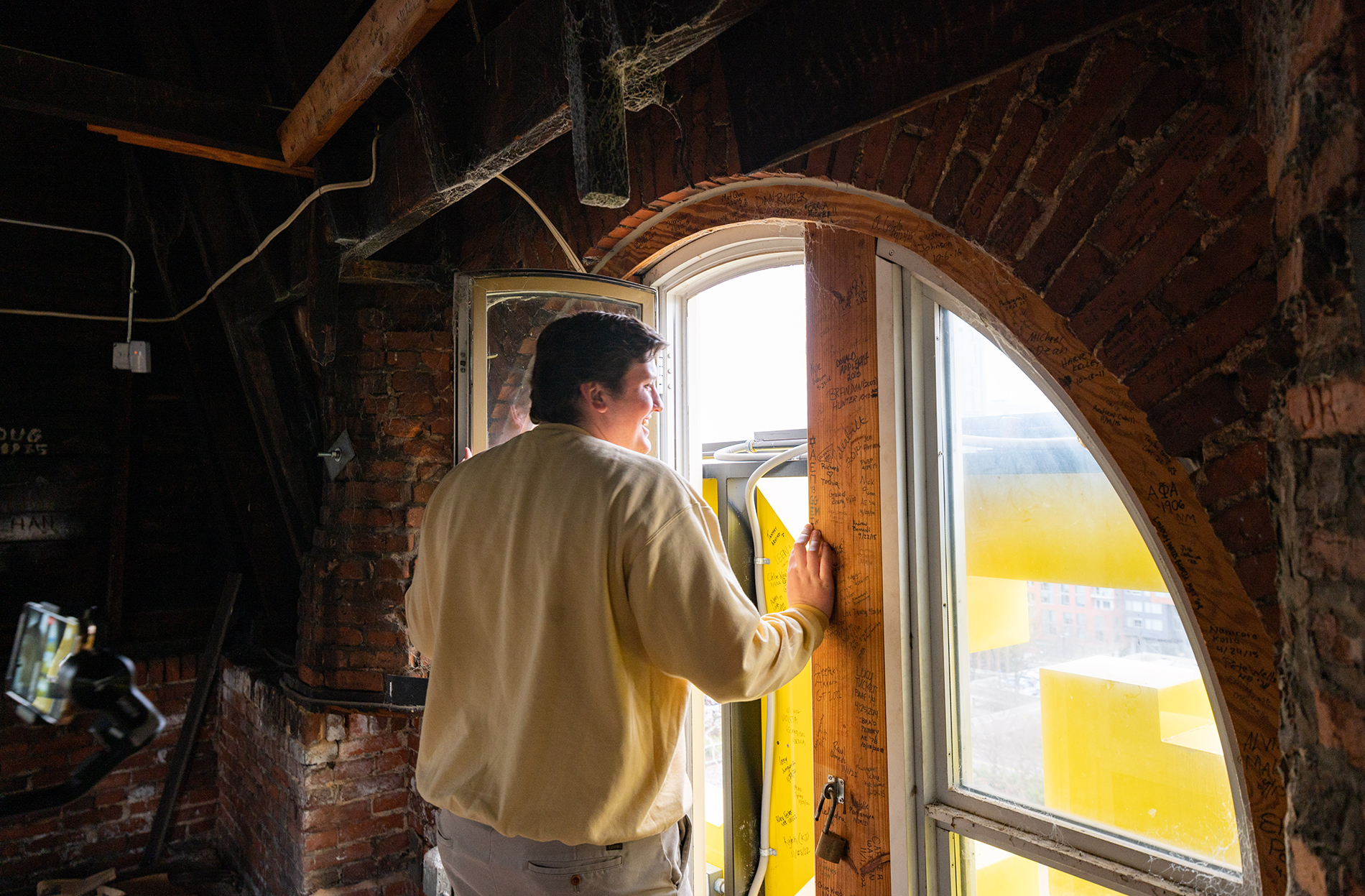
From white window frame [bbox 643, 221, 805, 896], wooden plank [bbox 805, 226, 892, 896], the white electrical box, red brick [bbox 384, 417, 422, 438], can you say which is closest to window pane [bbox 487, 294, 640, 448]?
white window frame [bbox 643, 221, 805, 896]

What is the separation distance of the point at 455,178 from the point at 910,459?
1.32 meters

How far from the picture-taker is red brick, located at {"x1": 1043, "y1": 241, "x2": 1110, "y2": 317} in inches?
47.6

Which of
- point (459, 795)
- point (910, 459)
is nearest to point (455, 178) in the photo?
point (910, 459)

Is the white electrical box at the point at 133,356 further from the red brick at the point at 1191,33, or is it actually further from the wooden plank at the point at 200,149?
the red brick at the point at 1191,33

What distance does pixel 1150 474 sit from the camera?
4.00 feet

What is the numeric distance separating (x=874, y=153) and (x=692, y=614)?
3.15 feet

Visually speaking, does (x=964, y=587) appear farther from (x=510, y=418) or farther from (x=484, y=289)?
(x=484, y=289)

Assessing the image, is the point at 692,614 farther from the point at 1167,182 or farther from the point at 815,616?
the point at 1167,182

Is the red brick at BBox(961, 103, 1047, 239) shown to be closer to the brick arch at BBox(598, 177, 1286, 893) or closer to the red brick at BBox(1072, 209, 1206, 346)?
the brick arch at BBox(598, 177, 1286, 893)

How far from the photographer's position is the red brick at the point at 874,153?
5.08 ft

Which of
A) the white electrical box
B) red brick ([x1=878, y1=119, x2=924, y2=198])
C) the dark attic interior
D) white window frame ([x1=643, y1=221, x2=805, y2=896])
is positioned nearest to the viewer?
the dark attic interior

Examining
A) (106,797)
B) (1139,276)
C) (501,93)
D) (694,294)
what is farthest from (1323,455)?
(106,797)

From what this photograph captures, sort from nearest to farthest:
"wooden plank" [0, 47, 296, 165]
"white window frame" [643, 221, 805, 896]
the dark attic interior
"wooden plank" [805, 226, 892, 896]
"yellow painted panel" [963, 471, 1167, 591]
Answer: the dark attic interior → "yellow painted panel" [963, 471, 1167, 591] → "wooden plank" [805, 226, 892, 896] → "wooden plank" [0, 47, 296, 165] → "white window frame" [643, 221, 805, 896]

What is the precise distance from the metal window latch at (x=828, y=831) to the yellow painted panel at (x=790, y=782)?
99 cm
